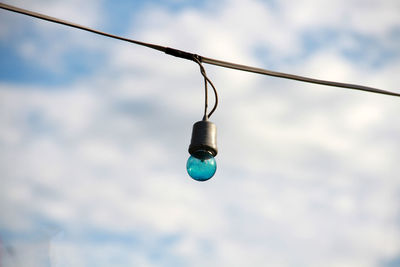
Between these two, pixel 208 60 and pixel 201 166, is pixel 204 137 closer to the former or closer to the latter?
pixel 201 166

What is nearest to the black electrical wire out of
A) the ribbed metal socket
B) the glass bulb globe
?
the ribbed metal socket

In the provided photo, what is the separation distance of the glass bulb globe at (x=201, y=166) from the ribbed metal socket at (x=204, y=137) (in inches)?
2.4

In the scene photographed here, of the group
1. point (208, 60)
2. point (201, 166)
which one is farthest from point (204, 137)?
point (208, 60)

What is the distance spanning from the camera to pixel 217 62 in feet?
21.2

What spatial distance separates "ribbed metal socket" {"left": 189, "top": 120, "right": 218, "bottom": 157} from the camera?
631 centimetres

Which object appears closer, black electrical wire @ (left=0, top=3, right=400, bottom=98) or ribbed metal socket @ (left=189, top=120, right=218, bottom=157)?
black electrical wire @ (left=0, top=3, right=400, bottom=98)

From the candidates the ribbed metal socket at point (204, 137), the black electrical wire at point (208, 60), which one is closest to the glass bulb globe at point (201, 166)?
the ribbed metal socket at point (204, 137)

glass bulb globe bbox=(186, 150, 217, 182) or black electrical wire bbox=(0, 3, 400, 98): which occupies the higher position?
black electrical wire bbox=(0, 3, 400, 98)

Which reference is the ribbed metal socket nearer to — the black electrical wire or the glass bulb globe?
the glass bulb globe

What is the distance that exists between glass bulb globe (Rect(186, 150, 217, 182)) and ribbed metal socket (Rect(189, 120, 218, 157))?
0.06 meters

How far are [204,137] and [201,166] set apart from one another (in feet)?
1.09

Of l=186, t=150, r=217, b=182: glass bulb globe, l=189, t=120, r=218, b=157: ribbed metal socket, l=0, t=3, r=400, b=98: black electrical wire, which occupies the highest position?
l=0, t=3, r=400, b=98: black electrical wire

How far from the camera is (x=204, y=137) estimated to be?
6.35m

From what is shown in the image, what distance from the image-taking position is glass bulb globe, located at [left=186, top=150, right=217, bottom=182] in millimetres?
6250
